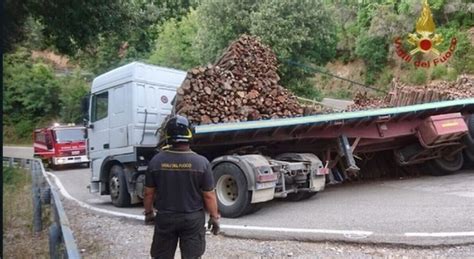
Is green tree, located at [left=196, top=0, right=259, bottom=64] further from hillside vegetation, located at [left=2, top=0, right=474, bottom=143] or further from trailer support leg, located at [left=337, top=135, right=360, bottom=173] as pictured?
trailer support leg, located at [left=337, top=135, right=360, bottom=173]

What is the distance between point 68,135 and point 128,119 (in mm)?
17390

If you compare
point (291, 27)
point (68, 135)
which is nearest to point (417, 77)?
point (291, 27)

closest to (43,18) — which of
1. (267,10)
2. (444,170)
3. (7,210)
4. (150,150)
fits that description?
(150,150)

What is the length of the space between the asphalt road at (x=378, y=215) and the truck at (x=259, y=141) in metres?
0.37

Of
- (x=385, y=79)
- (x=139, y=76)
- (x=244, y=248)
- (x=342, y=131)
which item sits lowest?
(x=244, y=248)

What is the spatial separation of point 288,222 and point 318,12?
61.5ft

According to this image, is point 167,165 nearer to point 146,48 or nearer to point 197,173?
point 197,173

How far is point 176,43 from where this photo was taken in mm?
36875

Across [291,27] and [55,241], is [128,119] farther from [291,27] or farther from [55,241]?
[291,27]

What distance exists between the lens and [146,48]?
1737 inches

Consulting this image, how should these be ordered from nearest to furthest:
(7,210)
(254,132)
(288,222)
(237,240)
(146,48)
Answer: (237,240), (288,222), (254,132), (7,210), (146,48)

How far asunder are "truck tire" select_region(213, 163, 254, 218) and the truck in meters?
0.02

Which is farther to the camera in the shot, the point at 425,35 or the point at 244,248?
the point at 425,35

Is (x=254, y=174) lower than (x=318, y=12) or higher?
lower
